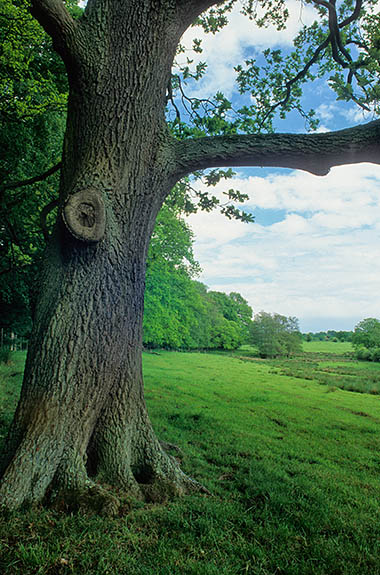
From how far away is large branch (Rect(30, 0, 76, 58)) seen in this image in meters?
3.26

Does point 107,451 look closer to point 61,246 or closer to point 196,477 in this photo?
point 196,477

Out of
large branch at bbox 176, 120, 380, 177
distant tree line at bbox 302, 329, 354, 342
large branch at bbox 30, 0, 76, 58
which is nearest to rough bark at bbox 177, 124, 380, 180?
large branch at bbox 176, 120, 380, 177

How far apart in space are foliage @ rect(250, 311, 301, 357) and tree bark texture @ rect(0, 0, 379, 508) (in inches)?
1975

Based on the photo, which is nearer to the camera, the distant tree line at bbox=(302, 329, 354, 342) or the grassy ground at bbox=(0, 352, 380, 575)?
the grassy ground at bbox=(0, 352, 380, 575)

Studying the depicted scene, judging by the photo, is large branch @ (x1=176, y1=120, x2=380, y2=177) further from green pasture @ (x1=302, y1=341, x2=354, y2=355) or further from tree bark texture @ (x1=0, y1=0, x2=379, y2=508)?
green pasture @ (x1=302, y1=341, x2=354, y2=355)

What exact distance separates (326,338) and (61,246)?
10987 cm

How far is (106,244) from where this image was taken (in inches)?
131

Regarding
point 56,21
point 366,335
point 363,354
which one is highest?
point 56,21

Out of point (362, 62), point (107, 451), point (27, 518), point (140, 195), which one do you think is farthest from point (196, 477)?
point (362, 62)

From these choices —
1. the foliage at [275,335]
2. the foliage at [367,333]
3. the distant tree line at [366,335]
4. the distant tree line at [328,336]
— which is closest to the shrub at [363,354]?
the distant tree line at [366,335]

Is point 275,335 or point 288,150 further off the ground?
point 288,150

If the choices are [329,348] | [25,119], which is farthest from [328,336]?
[25,119]

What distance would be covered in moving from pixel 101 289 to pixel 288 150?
9.47ft

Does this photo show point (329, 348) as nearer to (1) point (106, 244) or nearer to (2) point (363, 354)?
(2) point (363, 354)
